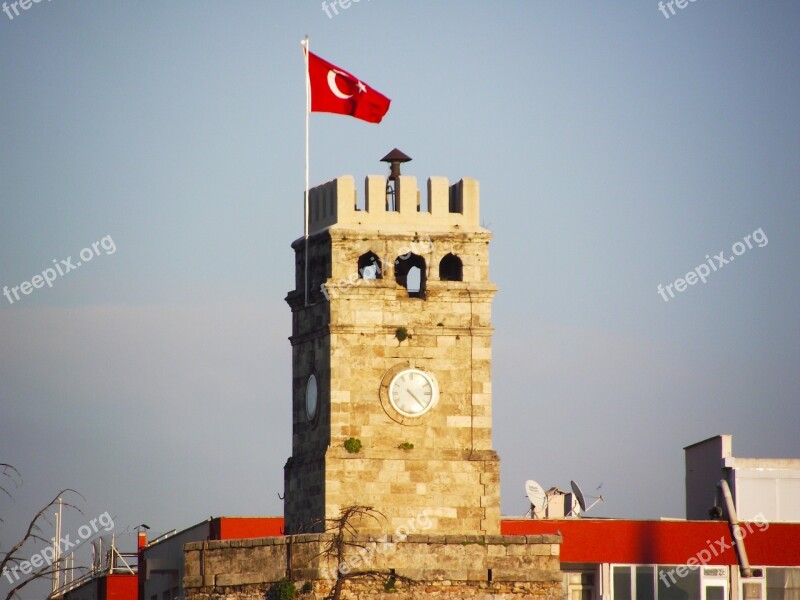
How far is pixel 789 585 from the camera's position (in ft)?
197

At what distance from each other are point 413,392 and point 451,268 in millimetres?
3621

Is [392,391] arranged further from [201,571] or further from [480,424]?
[201,571]

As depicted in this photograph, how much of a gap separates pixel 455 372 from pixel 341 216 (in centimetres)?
477

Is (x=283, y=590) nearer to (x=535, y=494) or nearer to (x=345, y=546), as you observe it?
(x=345, y=546)

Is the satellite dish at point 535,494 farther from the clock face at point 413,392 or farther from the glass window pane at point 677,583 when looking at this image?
the clock face at point 413,392

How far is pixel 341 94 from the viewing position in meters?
52.8

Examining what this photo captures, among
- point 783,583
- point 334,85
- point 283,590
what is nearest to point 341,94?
point 334,85

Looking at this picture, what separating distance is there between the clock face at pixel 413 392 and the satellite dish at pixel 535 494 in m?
11.5

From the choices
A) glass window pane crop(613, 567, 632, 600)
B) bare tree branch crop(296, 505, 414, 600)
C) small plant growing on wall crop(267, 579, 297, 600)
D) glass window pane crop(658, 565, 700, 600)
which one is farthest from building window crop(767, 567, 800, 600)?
small plant growing on wall crop(267, 579, 297, 600)

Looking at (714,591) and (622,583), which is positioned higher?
(622,583)

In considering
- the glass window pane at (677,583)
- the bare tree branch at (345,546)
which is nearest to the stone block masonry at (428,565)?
the bare tree branch at (345,546)


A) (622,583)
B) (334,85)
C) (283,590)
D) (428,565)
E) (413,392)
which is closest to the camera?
(428,565)

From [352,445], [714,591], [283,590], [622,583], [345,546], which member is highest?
[352,445]

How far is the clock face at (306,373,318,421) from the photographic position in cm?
5216
